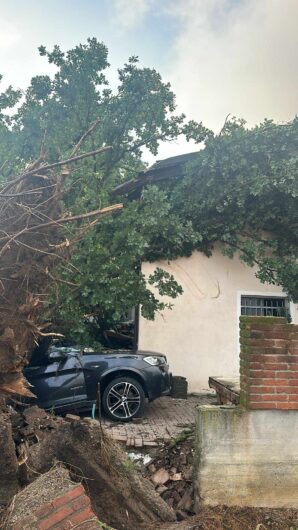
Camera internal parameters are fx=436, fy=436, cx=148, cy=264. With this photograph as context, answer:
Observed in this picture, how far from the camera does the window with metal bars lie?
11.2 metres

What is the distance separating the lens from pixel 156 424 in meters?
7.13

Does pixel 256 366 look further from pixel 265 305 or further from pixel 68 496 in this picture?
pixel 265 305

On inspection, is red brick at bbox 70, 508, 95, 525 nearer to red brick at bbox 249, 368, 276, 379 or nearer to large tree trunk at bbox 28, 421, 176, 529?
large tree trunk at bbox 28, 421, 176, 529

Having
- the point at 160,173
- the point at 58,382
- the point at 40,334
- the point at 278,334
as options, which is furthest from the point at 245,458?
the point at 160,173

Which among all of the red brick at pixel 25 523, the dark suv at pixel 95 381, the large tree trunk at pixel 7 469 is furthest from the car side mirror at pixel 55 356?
the red brick at pixel 25 523

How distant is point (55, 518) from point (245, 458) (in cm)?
201

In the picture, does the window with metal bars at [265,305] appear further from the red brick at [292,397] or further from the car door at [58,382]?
the red brick at [292,397]

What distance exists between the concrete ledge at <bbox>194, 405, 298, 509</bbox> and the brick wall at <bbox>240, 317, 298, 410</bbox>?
0.13 meters

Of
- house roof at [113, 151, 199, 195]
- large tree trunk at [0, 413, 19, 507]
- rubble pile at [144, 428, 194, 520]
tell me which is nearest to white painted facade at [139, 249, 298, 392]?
house roof at [113, 151, 199, 195]

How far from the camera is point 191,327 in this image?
10.7m

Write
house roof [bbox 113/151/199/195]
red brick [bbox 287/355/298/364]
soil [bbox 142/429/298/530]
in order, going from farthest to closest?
1. house roof [bbox 113/151/199/195]
2. red brick [bbox 287/355/298/364]
3. soil [bbox 142/429/298/530]

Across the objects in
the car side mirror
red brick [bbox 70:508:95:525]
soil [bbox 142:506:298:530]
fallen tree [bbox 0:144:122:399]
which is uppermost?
fallen tree [bbox 0:144:122:399]

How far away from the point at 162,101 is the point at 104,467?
829cm

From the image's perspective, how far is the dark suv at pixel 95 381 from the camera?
741cm
